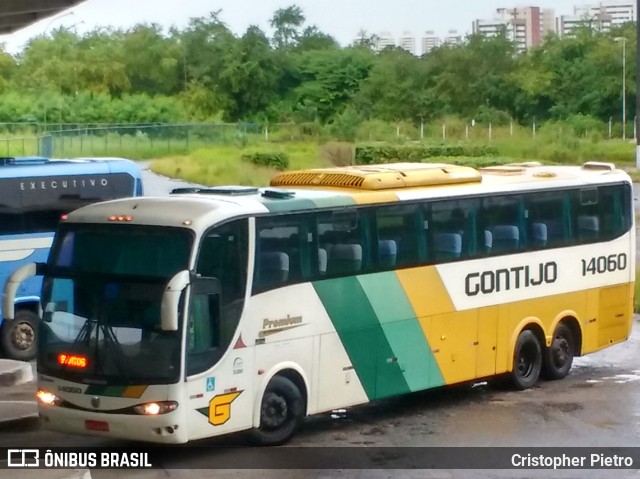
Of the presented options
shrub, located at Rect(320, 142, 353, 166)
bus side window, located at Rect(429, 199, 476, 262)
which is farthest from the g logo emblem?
shrub, located at Rect(320, 142, 353, 166)

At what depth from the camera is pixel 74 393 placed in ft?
35.2

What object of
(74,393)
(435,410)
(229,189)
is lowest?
(435,410)

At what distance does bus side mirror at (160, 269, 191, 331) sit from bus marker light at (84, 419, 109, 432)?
43.9 inches

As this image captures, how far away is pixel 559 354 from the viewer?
51.0 ft

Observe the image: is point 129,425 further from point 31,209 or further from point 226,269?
point 31,209

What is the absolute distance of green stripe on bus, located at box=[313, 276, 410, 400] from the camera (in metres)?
12.3

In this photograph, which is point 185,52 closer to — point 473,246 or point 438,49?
point 438,49

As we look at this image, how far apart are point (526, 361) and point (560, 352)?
668 millimetres

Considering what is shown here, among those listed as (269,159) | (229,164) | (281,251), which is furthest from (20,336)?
(281,251)

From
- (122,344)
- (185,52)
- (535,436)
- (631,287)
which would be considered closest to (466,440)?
(535,436)

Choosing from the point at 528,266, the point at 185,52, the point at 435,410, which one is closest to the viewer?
the point at 435,410

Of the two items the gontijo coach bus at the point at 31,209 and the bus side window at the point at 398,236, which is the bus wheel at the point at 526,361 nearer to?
the bus side window at the point at 398,236

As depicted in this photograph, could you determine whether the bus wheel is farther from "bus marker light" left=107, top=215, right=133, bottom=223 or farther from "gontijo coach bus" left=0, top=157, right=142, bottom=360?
"gontijo coach bus" left=0, top=157, right=142, bottom=360

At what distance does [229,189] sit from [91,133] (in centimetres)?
1032
